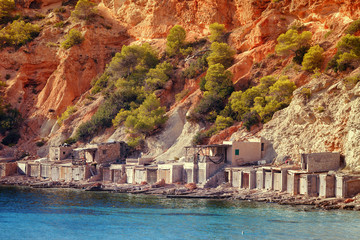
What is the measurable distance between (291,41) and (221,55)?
32.5 ft

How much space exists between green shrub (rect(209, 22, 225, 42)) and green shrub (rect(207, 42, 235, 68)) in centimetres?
425

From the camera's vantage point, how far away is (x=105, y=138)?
2766 inches

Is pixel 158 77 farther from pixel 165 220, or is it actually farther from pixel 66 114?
pixel 165 220

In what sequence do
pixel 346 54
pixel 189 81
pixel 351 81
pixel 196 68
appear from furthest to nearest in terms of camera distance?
pixel 196 68 → pixel 189 81 → pixel 346 54 → pixel 351 81

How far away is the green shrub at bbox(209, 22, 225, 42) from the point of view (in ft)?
244

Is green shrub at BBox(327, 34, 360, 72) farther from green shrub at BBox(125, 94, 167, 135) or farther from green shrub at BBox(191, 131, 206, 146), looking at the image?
green shrub at BBox(125, 94, 167, 135)

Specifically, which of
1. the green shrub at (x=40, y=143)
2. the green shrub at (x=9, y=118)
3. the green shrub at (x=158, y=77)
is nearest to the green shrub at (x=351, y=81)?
the green shrub at (x=158, y=77)

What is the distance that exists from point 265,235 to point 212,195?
13.6m

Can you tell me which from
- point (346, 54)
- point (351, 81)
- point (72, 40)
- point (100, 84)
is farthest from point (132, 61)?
point (351, 81)

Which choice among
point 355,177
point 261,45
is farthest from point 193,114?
point 355,177

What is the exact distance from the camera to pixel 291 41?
63188 mm

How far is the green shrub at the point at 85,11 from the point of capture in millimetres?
87688

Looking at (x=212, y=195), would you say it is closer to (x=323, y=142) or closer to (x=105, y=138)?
(x=323, y=142)

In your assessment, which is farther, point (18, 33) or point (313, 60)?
point (18, 33)
